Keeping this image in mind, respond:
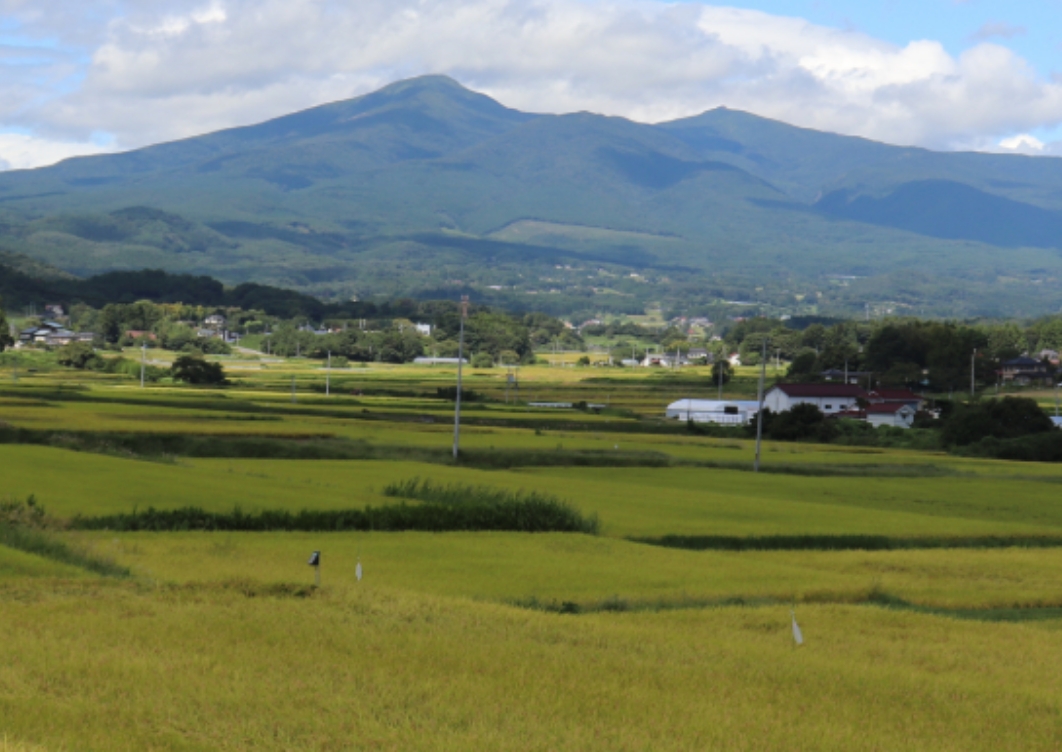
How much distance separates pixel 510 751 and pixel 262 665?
2899mm

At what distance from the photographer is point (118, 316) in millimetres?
114688

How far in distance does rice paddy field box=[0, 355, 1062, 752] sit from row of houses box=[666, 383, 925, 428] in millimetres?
31071

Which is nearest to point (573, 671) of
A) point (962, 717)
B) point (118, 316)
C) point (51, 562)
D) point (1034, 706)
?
point (962, 717)

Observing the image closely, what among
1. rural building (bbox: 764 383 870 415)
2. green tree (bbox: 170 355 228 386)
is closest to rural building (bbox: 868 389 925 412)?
rural building (bbox: 764 383 870 415)

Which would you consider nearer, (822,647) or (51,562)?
(822,647)

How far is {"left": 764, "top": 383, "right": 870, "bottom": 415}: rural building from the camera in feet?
222

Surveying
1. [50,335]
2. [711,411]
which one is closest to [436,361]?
[50,335]

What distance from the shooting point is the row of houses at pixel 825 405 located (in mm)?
64812

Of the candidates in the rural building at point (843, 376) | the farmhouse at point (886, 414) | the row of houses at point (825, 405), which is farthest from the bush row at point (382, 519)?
the rural building at point (843, 376)

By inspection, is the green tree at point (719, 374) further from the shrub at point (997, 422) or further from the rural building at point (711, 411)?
the shrub at point (997, 422)

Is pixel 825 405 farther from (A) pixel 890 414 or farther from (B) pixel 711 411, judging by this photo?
(B) pixel 711 411

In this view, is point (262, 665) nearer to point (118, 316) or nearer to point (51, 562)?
point (51, 562)

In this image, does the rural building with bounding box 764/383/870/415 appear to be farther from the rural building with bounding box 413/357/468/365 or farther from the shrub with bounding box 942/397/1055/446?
the rural building with bounding box 413/357/468/365

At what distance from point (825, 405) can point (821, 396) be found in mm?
664
